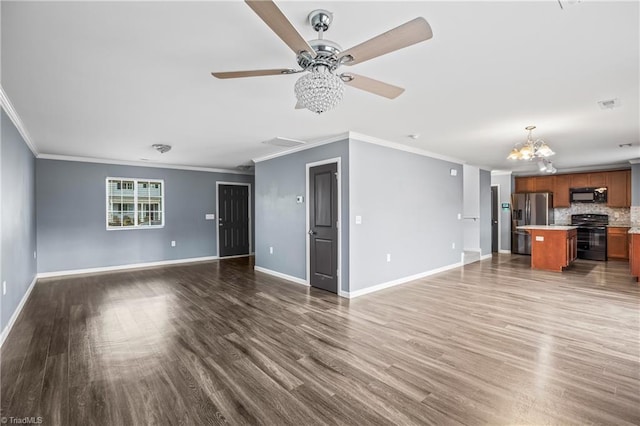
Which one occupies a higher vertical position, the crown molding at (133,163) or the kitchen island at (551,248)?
the crown molding at (133,163)

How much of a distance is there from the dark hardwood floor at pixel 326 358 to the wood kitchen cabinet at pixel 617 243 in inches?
158

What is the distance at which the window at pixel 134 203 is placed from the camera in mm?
6758

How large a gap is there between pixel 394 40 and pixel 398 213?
3983mm

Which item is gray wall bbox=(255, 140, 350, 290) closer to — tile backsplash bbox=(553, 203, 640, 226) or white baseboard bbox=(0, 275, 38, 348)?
white baseboard bbox=(0, 275, 38, 348)

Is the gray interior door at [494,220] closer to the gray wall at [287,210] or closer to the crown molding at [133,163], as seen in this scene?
the gray wall at [287,210]

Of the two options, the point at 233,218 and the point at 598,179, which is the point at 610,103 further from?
the point at 233,218

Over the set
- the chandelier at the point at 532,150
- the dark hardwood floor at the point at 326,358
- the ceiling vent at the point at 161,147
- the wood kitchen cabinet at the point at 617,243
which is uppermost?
the ceiling vent at the point at 161,147

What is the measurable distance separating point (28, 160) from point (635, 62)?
300 inches

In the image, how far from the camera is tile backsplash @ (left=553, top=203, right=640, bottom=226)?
24.2ft

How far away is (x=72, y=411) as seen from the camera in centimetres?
198

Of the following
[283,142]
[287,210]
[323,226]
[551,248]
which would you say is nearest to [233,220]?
[287,210]

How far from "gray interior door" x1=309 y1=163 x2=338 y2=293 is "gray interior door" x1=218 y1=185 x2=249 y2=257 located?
3.96 metres

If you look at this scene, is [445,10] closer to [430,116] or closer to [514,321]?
[430,116]

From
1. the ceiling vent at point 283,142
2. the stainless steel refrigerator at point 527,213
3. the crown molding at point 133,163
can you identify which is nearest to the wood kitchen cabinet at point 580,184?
the stainless steel refrigerator at point 527,213
